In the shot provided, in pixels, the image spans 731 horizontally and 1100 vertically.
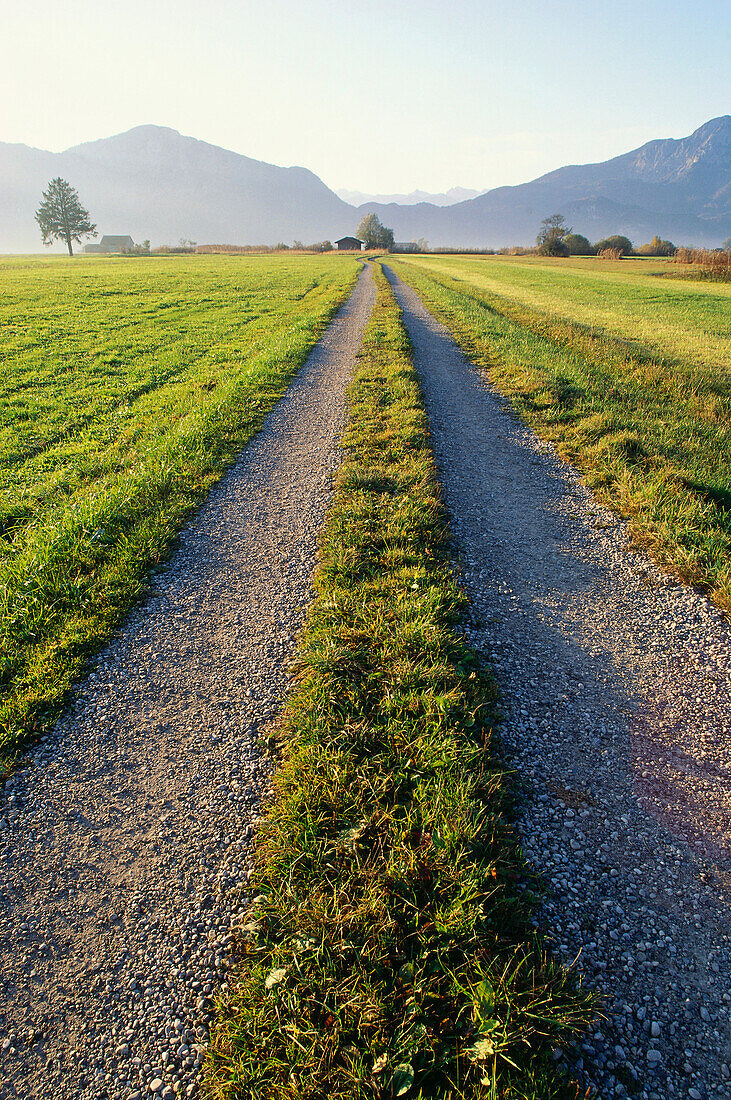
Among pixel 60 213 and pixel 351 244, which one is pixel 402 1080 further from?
pixel 60 213

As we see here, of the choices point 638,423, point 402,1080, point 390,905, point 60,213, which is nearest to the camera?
point 402,1080

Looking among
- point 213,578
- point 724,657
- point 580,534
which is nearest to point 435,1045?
point 724,657

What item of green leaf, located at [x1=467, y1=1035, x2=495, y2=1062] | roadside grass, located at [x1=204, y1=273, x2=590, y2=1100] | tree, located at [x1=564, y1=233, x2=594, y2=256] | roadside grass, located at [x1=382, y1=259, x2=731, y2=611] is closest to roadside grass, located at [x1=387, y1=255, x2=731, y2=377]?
roadside grass, located at [x1=382, y1=259, x2=731, y2=611]

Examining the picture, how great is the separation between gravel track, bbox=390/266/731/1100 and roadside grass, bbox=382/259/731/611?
49 centimetres

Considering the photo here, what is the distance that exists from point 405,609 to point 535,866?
7.54 feet

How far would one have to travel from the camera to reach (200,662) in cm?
451

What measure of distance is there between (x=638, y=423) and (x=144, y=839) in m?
10.1

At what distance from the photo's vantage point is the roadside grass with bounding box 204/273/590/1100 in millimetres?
2166

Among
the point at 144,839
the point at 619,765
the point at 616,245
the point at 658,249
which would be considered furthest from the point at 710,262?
the point at 144,839

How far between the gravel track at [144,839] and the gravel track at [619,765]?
5.98ft

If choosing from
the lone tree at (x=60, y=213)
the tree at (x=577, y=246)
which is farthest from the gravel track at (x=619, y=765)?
the lone tree at (x=60, y=213)

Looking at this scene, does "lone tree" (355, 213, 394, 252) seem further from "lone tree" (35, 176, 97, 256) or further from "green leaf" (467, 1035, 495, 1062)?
"green leaf" (467, 1035, 495, 1062)

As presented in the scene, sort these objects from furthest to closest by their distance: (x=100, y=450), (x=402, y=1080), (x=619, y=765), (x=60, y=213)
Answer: (x=60, y=213), (x=100, y=450), (x=619, y=765), (x=402, y=1080)

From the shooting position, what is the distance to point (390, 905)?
2684mm
